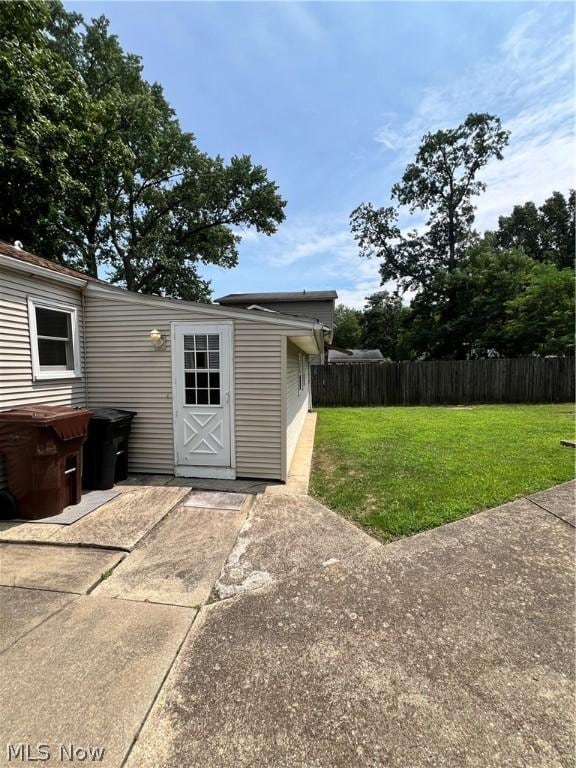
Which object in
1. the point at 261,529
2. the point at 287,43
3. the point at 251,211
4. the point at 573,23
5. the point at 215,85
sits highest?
the point at 251,211

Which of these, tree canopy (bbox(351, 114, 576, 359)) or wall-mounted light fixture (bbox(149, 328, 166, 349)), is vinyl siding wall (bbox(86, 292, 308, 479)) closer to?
wall-mounted light fixture (bbox(149, 328, 166, 349))

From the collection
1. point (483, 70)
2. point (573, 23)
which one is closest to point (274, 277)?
point (483, 70)

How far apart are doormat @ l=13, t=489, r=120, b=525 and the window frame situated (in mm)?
1765

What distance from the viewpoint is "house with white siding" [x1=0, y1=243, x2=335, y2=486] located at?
5188 mm

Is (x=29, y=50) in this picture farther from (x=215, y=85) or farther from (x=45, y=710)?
(x=45, y=710)

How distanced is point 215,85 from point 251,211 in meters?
9.57

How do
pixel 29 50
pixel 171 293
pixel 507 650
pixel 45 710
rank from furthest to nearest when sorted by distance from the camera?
1. pixel 171 293
2. pixel 29 50
3. pixel 507 650
4. pixel 45 710

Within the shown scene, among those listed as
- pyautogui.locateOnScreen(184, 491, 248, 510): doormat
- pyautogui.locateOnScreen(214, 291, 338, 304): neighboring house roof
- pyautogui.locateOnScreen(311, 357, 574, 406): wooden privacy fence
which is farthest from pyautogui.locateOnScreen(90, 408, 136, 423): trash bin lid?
pyautogui.locateOnScreen(214, 291, 338, 304): neighboring house roof

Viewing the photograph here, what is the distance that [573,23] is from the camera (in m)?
4.07

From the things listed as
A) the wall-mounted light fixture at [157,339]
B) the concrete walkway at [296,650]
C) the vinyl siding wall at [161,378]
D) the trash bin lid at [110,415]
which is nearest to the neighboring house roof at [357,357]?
the vinyl siding wall at [161,378]

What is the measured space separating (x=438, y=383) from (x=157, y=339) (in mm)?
12587

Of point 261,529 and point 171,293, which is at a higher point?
point 171,293

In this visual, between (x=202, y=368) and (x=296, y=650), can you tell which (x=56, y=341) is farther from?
(x=296, y=650)

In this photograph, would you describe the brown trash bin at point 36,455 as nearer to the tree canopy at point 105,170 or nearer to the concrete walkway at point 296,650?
the concrete walkway at point 296,650
